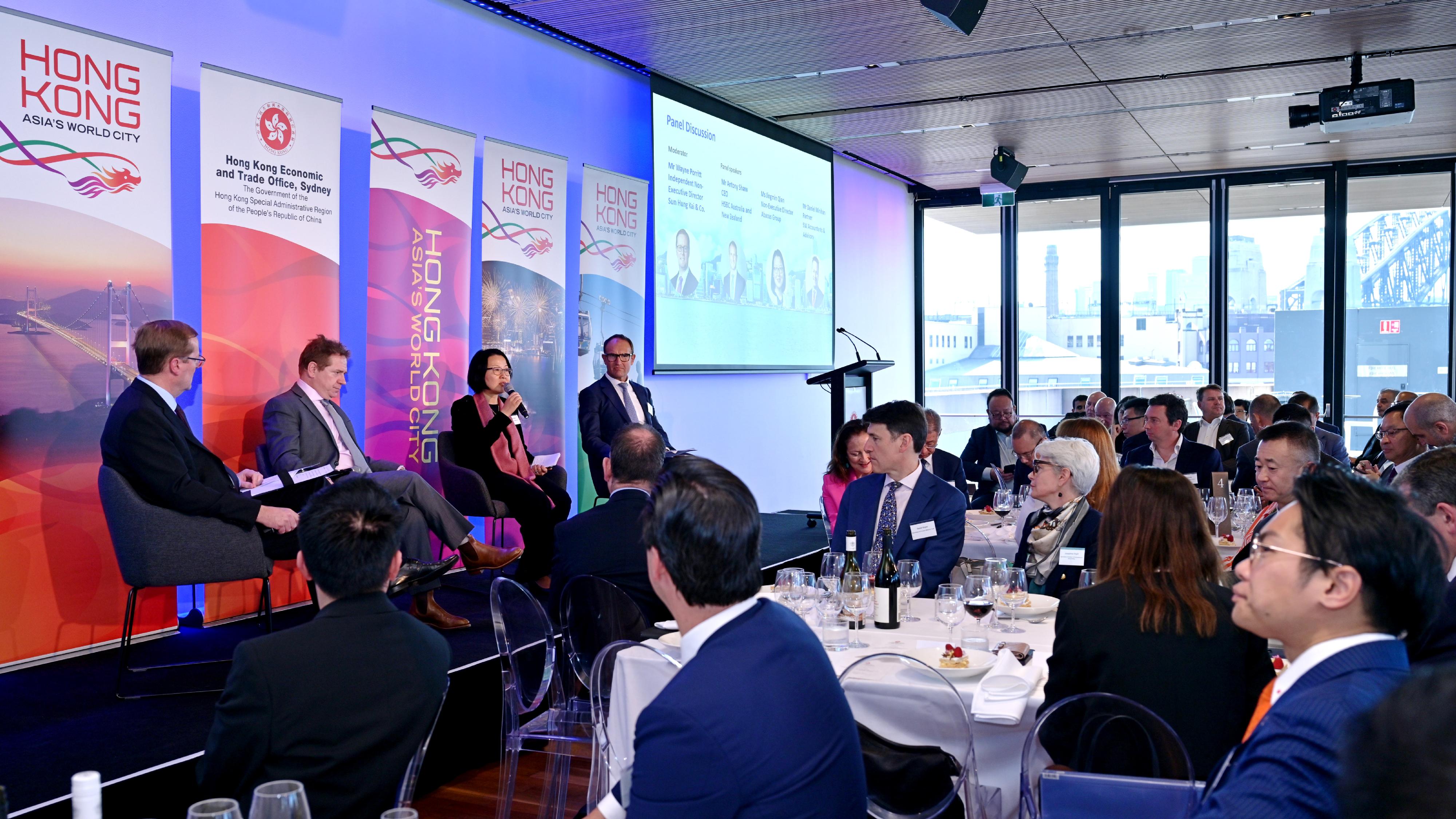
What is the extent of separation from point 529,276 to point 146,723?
3666 millimetres

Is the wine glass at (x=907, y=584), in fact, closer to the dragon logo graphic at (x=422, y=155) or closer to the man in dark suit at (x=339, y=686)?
the man in dark suit at (x=339, y=686)

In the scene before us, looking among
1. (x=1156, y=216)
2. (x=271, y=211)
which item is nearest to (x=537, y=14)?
(x=271, y=211)

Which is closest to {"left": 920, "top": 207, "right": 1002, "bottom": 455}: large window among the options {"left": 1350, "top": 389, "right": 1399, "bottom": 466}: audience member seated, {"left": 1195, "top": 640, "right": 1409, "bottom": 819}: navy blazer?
{"left": 1350, "top": 389, "right": 1399, "bottom": 466}: audience member seated

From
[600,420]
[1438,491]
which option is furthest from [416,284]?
[1438,491]

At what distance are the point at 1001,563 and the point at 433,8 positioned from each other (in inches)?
196

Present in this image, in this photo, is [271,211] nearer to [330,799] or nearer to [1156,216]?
[330,799]

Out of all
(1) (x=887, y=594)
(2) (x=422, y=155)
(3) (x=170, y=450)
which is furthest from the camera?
(2) (x=422, y=155)

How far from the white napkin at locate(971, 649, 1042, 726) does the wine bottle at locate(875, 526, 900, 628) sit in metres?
0.58

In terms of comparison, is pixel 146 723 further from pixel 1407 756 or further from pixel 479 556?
pixel 1407 756

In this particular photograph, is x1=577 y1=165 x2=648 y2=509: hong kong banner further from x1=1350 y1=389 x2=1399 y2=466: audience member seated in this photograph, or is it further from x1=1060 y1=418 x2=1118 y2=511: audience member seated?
x1=1350 y1=389 x2=1399 y2=466: audience member seated

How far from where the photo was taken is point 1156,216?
504 inches

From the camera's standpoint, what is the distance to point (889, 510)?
4309 mm

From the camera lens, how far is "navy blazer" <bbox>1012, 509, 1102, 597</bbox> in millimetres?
3662

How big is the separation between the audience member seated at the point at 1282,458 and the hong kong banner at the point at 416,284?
13.5 feet
